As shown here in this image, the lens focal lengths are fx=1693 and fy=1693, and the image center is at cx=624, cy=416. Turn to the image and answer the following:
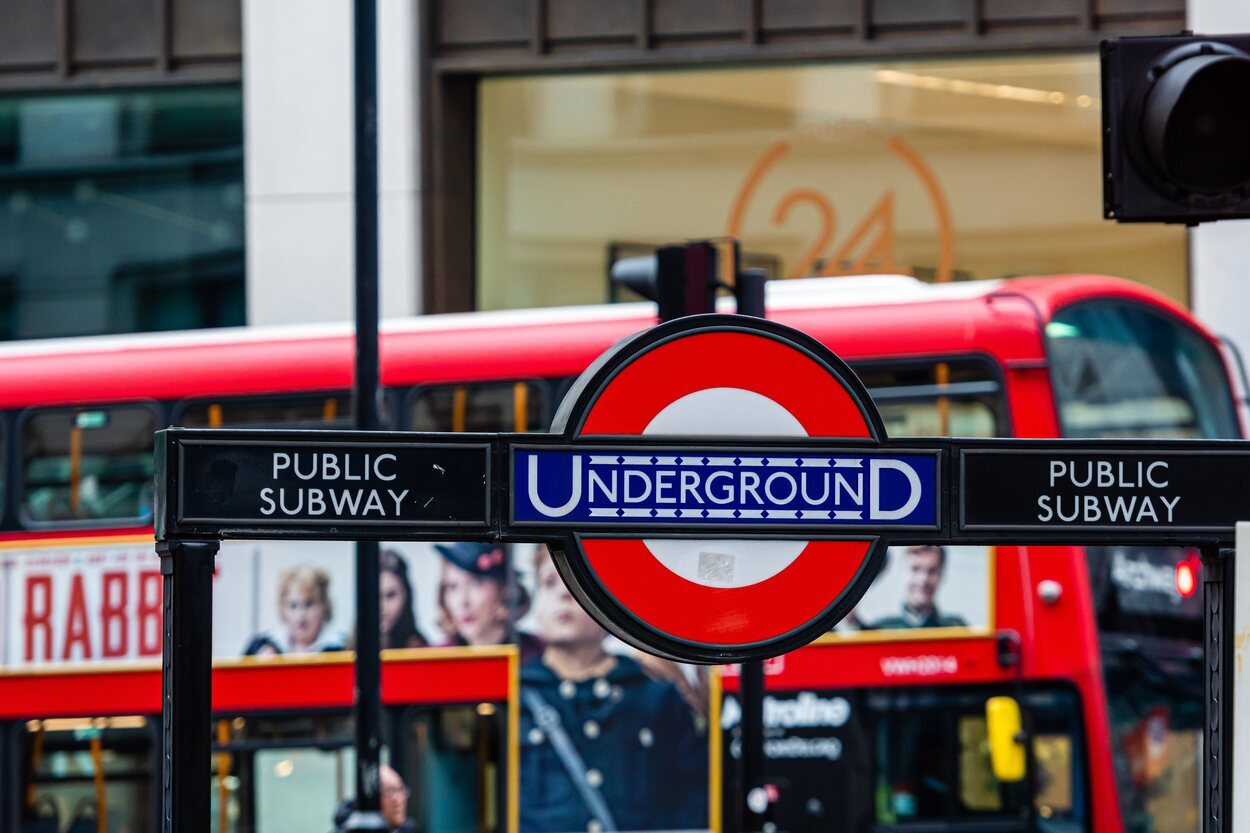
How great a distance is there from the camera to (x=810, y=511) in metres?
2.86

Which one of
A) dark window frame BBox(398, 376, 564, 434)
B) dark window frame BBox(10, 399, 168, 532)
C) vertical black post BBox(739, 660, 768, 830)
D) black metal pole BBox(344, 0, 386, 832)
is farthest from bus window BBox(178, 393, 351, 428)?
vertical black post BBox(739, 660, 768, 830)

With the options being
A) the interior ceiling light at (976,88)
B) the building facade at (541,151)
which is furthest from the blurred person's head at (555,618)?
the interior ceiling light at (976,88)

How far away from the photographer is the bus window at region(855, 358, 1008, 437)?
8.52 m

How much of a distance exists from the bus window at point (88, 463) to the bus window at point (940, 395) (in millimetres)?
3794

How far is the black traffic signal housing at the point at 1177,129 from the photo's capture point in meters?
3.08

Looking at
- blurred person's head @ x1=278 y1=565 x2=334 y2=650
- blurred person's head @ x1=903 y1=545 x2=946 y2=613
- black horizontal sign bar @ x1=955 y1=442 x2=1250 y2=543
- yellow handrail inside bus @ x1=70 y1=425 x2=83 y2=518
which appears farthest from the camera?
yellow handrail inside bus @ x1=70 y1=425 x2=83 y2=518

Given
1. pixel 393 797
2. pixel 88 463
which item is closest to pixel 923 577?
pixel 393 797

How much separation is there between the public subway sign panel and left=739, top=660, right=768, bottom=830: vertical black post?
3004mm

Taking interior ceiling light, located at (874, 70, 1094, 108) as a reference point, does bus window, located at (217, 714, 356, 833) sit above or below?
below

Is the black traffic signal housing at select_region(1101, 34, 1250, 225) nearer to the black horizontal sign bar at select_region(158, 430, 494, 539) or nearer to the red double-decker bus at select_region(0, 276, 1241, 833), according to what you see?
the black horizontal sign bar at select_region(158, 430, 494, 539)

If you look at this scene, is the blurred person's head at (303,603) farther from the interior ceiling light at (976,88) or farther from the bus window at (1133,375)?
the interior ceiling light at (976,88)

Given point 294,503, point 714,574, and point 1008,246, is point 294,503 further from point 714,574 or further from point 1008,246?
point 1008,246

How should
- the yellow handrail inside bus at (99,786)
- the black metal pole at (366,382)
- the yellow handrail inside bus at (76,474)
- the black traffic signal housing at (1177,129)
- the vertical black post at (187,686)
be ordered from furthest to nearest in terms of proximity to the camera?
the yellow handrail inside bus at (99,786), the yellow handrail inside bus at (76,474), the black metal pole at (366,382), the black traffic signal housing at (1177,129), the vertical black post at (187,686)

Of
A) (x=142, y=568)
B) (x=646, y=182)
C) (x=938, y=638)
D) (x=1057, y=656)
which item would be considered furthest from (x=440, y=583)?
(x=646, y=182)
